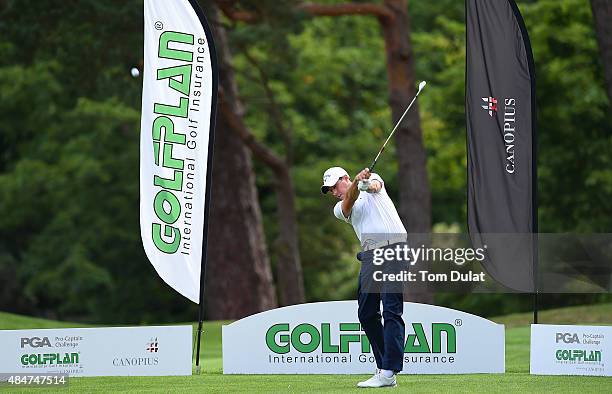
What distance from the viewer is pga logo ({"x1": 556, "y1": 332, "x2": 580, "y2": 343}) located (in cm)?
1016

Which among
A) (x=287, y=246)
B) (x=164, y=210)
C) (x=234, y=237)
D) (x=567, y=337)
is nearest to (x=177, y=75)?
(x=164, y=210)

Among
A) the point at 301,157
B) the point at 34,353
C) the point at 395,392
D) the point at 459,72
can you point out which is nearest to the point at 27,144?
the point at 301,157

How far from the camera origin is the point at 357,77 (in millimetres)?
34875

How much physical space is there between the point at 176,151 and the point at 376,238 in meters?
2.24

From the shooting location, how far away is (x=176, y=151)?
10.5 meters

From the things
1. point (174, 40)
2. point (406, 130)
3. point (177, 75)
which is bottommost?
point (177, 75)

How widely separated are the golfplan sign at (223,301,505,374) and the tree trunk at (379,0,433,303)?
10931 mm

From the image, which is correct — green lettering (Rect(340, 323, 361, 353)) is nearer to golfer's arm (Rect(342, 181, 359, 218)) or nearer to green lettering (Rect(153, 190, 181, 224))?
golfer's arm (Rect(342, 181, 359, 218))

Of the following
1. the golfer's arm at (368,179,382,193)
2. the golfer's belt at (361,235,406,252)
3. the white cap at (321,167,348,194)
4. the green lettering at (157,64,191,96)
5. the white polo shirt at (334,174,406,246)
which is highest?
the green lettering at (157,64,191,96)

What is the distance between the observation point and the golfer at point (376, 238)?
356 inches

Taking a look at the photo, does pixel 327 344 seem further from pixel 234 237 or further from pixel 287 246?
pixel 287 246

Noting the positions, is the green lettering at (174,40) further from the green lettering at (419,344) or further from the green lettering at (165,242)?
the green lettering at (419,344)

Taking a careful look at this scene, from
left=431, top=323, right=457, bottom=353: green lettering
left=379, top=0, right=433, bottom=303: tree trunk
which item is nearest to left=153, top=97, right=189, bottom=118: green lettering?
left=431, top=323, right=457, bottom=353: green lettering

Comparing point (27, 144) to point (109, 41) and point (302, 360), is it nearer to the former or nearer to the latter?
point (109, 41)
